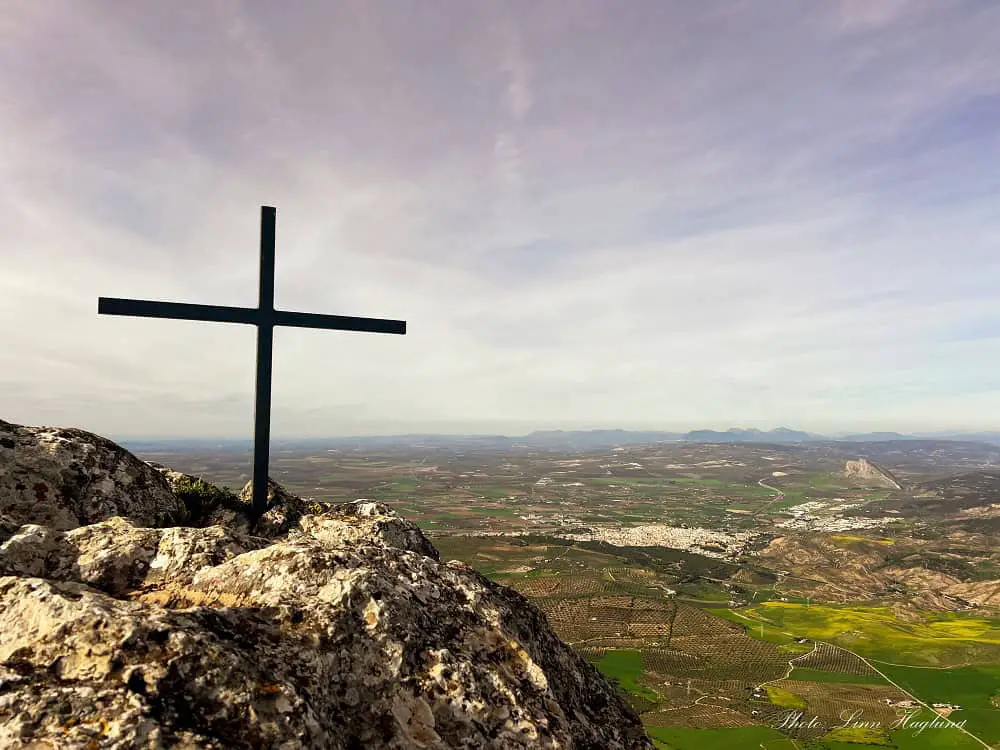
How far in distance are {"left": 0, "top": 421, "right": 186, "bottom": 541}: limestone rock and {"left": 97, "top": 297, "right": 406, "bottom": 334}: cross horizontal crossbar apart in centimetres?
325

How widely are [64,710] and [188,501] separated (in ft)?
23.5

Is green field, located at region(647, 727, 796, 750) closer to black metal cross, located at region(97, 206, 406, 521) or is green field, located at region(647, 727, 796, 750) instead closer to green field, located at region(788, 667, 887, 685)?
green field, located at region(788, 667, 887, 685)

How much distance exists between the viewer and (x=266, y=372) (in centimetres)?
1205

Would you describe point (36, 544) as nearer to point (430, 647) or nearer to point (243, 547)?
point (243, 547)

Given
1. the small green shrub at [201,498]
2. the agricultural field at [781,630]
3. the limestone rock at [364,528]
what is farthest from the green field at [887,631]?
the small green shrub at [201,498]

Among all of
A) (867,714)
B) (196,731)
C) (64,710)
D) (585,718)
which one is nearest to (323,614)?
(196,731)

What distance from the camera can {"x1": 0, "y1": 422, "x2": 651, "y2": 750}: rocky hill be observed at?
3.64 meters

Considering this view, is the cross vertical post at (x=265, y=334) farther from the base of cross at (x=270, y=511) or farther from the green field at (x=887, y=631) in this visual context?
the green field at (x=887, y=631)

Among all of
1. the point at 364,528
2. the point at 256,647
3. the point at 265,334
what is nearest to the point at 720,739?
the point at 364,528

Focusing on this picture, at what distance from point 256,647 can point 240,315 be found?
9.04 metres

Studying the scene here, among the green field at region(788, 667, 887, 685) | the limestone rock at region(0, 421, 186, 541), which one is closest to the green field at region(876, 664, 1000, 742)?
the green field at region(788, 667, 887, 685)

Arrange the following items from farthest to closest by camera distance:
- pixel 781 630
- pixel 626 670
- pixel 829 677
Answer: pixel 781 630 < pixel 626 670 < pixel 829 677

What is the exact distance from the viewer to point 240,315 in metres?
11.9

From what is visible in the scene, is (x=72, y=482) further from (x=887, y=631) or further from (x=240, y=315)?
(x=887, y=631)
